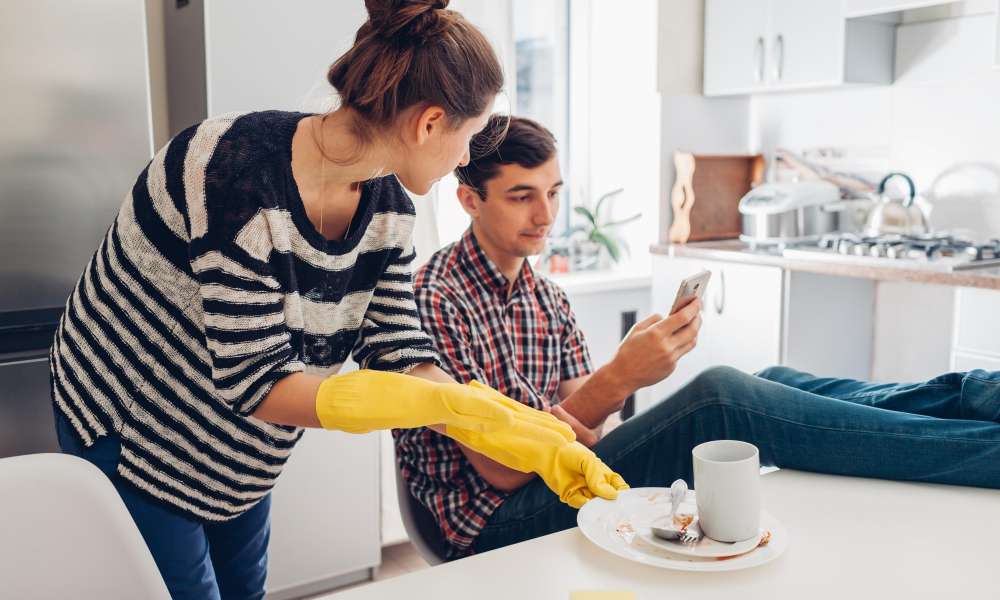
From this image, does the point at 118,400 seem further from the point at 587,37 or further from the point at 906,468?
the point at 587,37

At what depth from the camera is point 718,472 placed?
871mm

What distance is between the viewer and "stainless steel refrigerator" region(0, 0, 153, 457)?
68.6 inches

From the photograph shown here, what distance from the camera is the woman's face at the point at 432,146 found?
3.49 feet

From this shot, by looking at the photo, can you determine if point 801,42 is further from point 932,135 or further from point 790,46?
point 932,135

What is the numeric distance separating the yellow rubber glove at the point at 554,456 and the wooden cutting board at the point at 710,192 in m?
2.38

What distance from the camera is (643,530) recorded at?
36.5 inches

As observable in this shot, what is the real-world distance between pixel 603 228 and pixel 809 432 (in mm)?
2639

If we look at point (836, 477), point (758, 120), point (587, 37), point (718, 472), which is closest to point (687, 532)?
point (718, 472)

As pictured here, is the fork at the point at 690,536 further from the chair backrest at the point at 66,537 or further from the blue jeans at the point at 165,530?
the blue jeans at the point at 165,530

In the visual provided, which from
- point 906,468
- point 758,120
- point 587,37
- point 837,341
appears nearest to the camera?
point 906,468

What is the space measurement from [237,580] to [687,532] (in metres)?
0.79

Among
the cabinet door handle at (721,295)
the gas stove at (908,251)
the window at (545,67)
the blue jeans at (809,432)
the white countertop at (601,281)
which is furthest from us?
the window at (545,67)

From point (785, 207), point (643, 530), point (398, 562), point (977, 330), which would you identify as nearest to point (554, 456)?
point (643, 530)

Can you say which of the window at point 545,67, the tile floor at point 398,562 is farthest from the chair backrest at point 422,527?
the window at point 545,67
